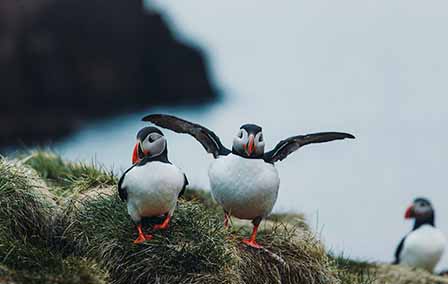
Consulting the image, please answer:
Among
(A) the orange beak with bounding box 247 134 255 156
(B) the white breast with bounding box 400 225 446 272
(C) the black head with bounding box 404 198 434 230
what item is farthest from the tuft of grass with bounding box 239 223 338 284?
(C) the black head with bounding box 404 198 434 230

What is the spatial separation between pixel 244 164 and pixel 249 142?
0.14 meters

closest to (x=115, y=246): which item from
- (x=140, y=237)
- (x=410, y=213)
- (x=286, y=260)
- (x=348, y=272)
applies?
(x=140, y=237)

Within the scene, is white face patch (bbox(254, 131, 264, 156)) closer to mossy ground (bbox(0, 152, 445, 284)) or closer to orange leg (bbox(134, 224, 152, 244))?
mossy ground (bbox(0, 152, 445, 284))

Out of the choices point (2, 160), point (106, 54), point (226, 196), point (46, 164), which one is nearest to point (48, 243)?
point (2, 160)

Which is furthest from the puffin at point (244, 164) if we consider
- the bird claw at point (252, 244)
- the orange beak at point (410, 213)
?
the orange beak at point (410, 213)

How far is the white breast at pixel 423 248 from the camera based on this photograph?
1059cm

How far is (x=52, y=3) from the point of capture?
23031 mm

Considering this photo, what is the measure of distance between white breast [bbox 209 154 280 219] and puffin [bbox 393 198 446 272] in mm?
4141

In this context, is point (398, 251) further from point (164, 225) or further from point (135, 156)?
point (135, 156)

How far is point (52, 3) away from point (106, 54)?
2.09 meters

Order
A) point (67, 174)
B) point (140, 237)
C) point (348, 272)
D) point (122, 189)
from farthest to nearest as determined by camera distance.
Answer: point (67, 174) → point (348, 272) → point (140, 237) → point (122, 189)

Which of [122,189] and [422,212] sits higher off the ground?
[122,189]

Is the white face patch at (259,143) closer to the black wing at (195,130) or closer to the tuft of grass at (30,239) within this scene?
the black wing at (195,130)

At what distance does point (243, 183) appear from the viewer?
6656 mm
